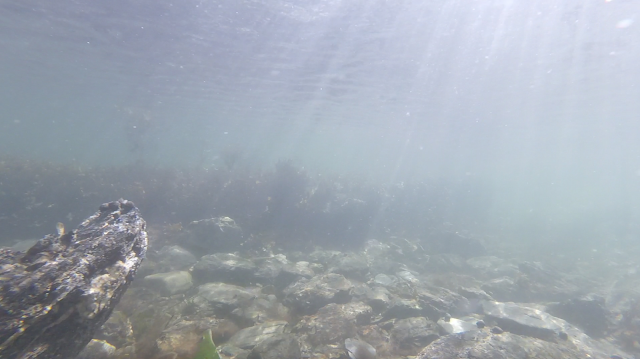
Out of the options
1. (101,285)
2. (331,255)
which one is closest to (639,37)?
(331,255)

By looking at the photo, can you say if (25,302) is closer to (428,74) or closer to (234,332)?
(234,332)

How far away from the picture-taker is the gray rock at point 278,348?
5.04m

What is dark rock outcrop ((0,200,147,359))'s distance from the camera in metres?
2.66

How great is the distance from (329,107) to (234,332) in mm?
28829

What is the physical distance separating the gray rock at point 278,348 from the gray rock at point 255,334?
19 centimetres

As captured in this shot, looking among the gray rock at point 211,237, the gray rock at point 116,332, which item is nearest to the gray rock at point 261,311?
the gray rock at point 116,332

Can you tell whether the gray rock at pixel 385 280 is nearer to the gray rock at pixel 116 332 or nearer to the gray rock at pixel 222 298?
the gray rock at pixel 222 298

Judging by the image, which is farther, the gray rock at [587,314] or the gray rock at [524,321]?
the gray rock at [587,314]

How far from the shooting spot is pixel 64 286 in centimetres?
300

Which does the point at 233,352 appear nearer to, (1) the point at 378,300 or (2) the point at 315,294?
(2) the point at 315,294

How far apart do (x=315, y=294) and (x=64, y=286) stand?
5691mm

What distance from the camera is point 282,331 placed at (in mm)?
6152

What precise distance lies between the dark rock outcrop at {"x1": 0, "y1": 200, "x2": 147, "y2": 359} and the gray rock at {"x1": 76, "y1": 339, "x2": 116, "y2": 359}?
154 centimetres

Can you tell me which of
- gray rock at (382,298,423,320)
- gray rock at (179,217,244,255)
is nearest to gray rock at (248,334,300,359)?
gray rock at (382,298,423,320)
